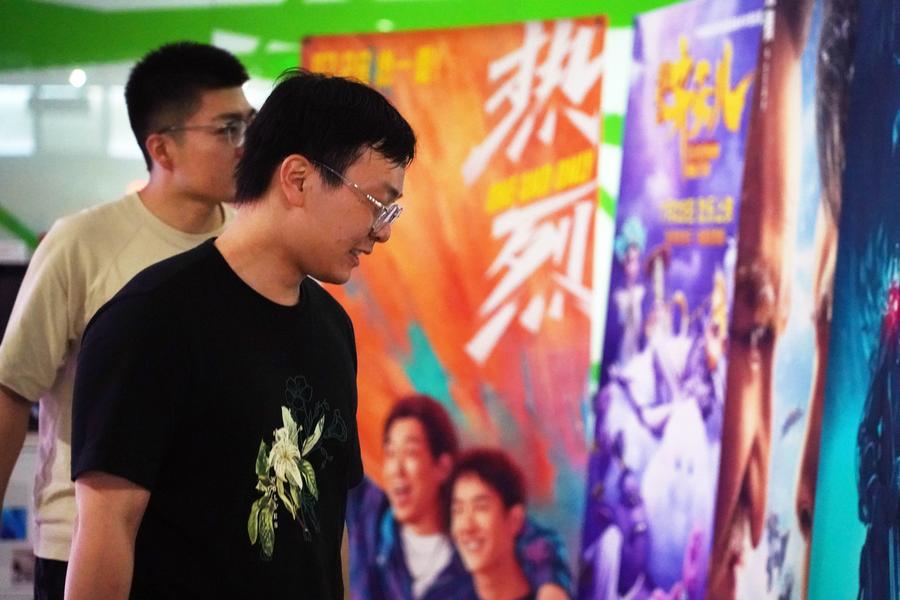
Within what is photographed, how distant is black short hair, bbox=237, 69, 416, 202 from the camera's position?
1764 mm

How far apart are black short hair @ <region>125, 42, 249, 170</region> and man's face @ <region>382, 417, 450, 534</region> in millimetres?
1759

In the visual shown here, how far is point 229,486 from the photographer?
1680 mm

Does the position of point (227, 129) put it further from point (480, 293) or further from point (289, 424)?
point (480, 293)

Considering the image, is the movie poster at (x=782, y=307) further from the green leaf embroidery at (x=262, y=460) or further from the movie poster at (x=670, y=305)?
the green leaf embroidery at (x=262, y=460)

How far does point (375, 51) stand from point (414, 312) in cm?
91

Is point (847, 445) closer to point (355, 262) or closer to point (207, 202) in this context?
point (355, 262)

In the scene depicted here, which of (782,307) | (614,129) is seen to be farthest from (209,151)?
(614,129)

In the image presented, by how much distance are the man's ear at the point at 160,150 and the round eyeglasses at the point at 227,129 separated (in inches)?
0.8

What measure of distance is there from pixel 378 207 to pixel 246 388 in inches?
12.2

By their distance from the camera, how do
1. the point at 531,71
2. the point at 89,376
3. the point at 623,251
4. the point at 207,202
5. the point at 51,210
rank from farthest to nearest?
the point at 51,210 → the point at 531,71 → the point at 623,251 → the point at 207,202 → the point at 89,376

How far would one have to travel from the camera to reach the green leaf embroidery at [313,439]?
5.81 feet

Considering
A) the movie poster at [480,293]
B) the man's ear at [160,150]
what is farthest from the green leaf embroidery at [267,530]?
the movie poster at [480,293]

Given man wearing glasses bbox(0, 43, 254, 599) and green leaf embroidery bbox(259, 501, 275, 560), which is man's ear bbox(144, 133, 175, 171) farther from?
green leaf embroidery bbox(259, 501, 275, 560)

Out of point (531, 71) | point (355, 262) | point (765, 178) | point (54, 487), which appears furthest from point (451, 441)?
point (355, 262)
